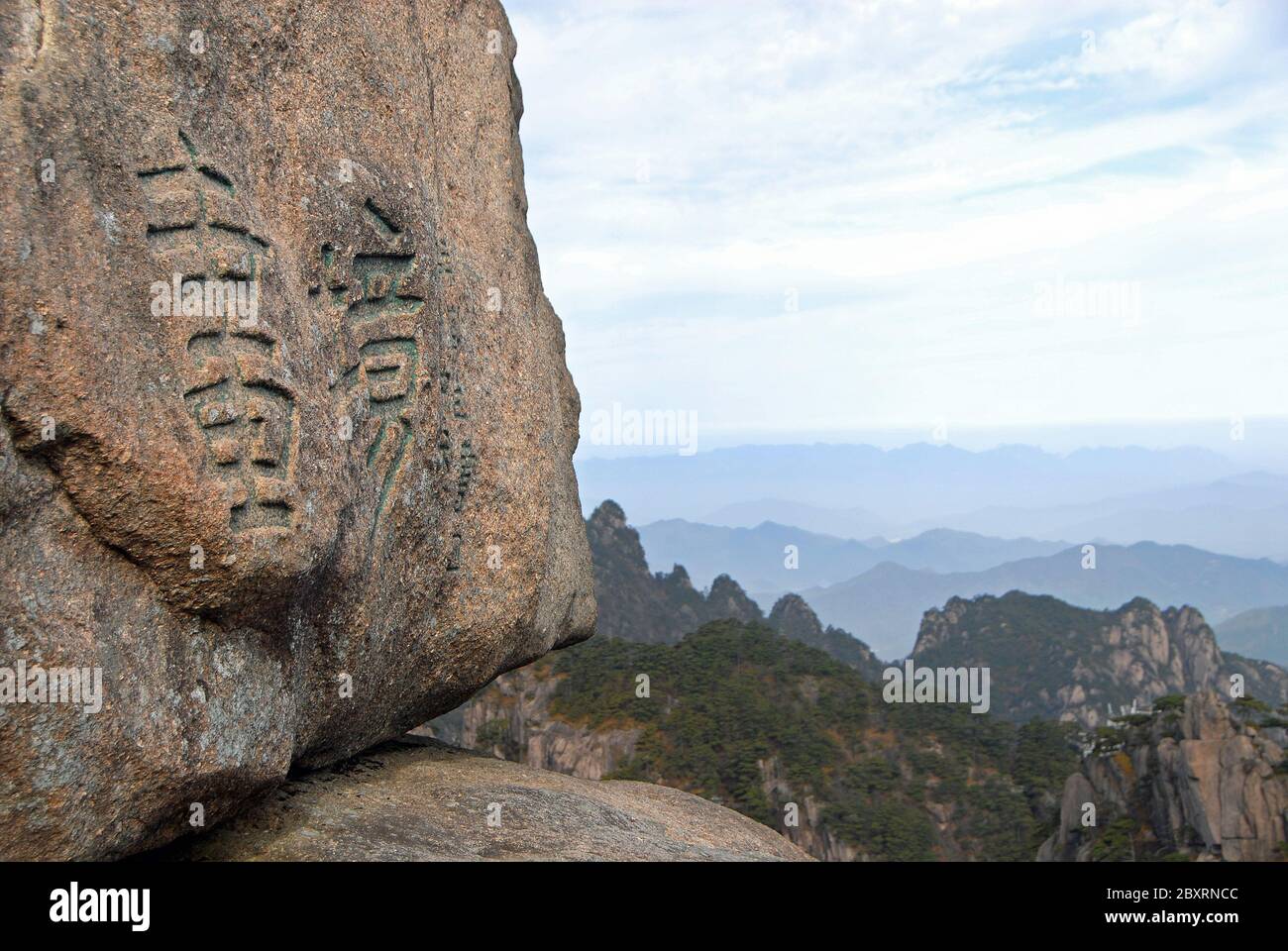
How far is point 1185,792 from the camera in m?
23.5

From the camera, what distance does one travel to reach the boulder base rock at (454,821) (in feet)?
21.4

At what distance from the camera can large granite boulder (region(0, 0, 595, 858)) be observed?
5.14 meters

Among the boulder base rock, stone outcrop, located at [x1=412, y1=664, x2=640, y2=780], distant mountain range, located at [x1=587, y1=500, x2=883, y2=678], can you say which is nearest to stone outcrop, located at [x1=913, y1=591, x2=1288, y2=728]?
distant mountain range, located at [x1=587, y1=500, x2=883, y2=678]

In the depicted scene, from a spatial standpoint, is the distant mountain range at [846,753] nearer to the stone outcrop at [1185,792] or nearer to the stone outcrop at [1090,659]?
the stone outcrop at [1185,792]

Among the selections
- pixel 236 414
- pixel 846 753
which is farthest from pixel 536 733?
pixel 236 414

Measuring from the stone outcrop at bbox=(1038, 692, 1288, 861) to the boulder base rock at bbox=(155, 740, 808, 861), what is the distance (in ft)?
54.7

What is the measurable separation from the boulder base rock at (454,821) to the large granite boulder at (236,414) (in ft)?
1.14

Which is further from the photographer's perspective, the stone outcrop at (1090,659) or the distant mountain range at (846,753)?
the stone outcrop at (1090,659)

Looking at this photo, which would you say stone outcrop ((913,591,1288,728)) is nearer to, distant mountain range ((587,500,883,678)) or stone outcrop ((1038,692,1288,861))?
distant mountain range ((587,500,883,678))

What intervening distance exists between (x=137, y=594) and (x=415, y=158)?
403 centimetres

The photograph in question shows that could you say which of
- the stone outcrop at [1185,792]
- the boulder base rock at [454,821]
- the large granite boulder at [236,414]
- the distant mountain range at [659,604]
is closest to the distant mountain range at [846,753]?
the stone outcrop at [1185,792]

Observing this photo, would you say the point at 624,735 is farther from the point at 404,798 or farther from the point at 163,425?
the point at 163,425

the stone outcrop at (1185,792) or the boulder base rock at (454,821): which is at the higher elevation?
the boulder base rock at (454,821)

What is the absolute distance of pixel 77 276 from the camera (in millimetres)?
5215
